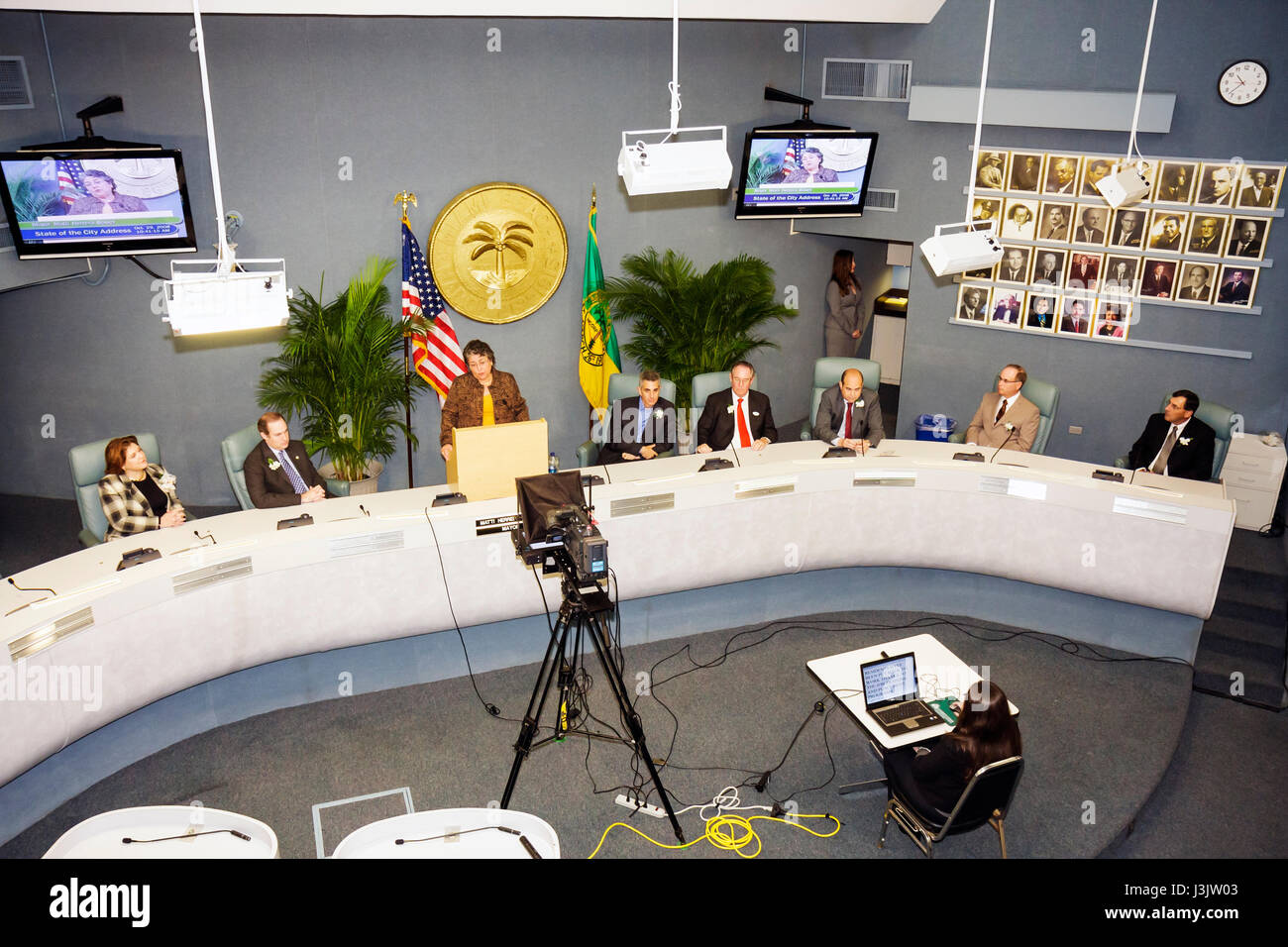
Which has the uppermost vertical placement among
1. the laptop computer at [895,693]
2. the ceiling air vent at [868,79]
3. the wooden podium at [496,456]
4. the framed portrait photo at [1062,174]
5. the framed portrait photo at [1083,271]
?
the ceiling air vent at [868,79]

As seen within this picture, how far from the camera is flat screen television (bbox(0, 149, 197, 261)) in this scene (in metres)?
5.22

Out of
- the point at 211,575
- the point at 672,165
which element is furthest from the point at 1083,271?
the point at 211,575

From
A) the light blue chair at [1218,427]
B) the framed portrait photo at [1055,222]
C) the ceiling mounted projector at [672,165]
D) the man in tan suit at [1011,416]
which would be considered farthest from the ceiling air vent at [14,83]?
the light blue chair at [1218,427]

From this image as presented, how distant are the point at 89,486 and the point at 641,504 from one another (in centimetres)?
300

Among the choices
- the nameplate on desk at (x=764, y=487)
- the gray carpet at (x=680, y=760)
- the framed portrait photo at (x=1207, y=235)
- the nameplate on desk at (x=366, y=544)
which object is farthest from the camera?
the framed portrait photo at (x=1207, y=235)

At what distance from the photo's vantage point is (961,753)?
140 inches

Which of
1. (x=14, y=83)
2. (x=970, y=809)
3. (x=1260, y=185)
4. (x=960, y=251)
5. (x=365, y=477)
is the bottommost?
(x=970, y=809)

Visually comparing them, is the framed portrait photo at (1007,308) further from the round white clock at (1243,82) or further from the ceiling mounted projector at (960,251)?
the ceiling mounted projector at (960,251)

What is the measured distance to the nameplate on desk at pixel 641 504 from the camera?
16.1 feet

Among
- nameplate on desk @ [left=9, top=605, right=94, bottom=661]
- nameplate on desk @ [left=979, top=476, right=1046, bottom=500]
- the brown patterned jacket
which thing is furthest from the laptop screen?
nameplate on desk @ [left=9, top=605, right=94, bottom=661]

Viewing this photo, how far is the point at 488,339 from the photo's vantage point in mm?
7152

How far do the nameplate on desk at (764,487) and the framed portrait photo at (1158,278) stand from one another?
3653 millimetres

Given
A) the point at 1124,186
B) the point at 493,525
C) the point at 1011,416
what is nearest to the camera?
the point at 493,525

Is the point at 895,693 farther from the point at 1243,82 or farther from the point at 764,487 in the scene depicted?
the point at 1243,82
